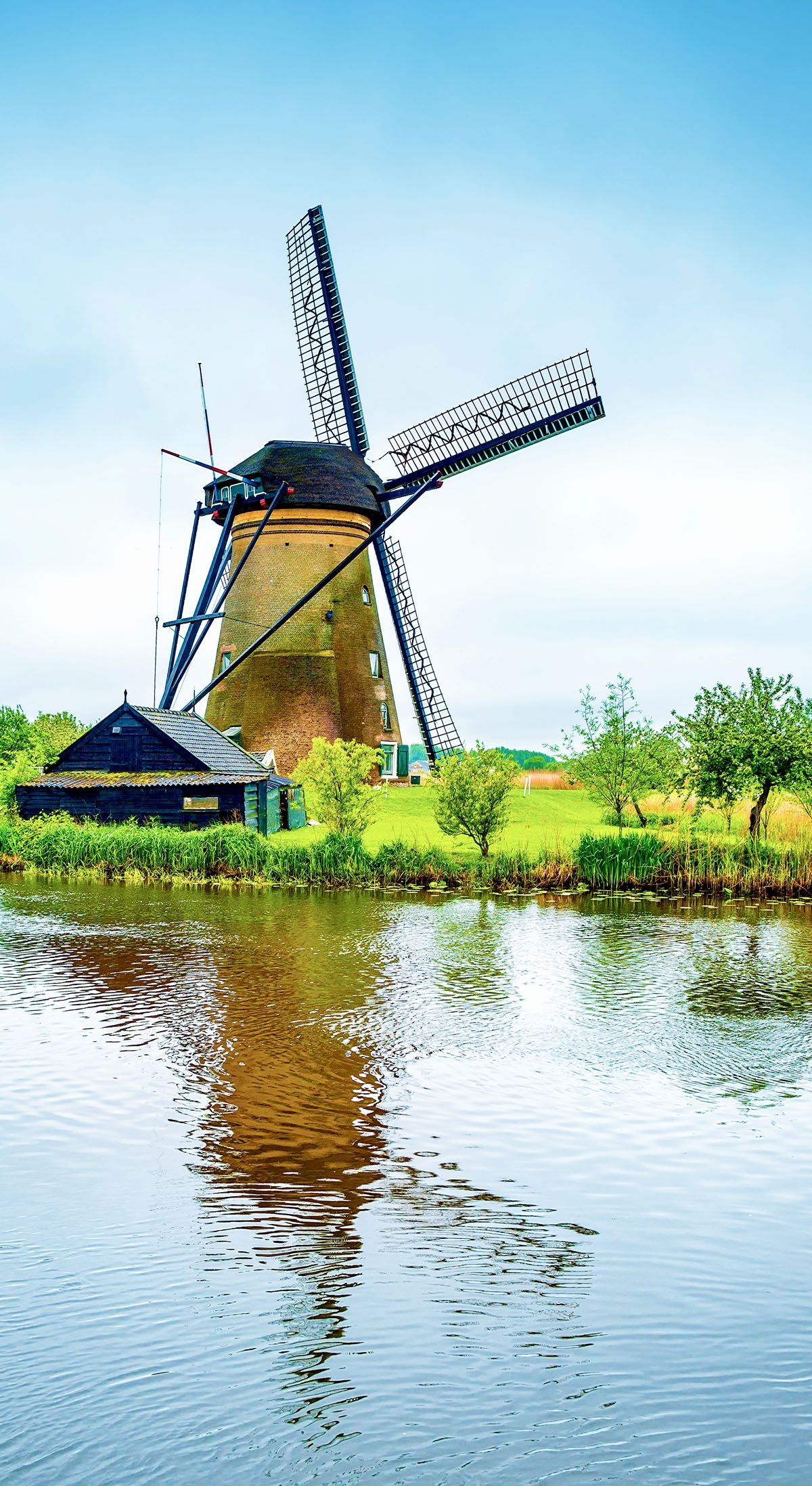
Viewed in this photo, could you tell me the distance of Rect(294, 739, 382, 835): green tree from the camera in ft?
76.7

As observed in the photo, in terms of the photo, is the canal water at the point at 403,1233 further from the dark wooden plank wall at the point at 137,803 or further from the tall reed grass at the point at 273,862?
the dark wooden plank wall at the point at 137,803

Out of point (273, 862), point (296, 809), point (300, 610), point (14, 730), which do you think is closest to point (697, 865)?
point (273, 862)

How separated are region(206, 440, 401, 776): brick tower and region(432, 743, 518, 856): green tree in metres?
7.74

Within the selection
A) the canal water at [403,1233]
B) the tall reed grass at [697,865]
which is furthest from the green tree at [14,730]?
the canal water at [403,1233]

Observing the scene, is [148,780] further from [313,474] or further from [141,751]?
[313,474]

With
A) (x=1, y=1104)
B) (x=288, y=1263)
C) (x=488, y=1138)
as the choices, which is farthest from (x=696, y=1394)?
(x=1, y=1104)

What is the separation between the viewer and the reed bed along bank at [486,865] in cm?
2100

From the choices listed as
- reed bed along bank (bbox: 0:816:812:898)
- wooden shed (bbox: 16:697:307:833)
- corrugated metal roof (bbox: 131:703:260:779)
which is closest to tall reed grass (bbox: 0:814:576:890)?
reed bed along bank (bbox: 0:816:812:898)

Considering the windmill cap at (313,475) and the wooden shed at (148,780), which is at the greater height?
the windmill cap at (313,475)

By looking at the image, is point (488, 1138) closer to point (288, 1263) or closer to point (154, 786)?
point (288, 1263)

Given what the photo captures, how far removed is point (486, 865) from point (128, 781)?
7898mm

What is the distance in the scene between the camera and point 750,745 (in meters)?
22.3

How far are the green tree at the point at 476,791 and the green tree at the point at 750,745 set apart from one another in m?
3.72

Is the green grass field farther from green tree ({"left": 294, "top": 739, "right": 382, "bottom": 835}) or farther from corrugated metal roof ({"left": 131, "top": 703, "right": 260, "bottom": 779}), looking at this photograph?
corrugated metal roof ({"left": 131, "top": 703, "right": 260, "bottom": 779})
